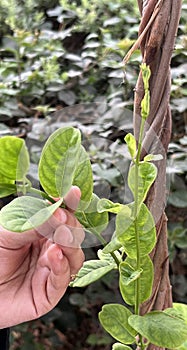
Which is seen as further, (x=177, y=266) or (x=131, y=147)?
(x=177, y=266)

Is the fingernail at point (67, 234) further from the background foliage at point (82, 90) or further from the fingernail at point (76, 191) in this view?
the background foliage at point (82, 90)

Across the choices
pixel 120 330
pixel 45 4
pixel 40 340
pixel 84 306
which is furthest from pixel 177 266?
pixel 120 330

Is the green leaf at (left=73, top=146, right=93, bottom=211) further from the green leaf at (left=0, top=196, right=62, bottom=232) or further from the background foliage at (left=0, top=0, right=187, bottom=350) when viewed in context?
the background foliage at (left=0, top=0, right=187, bottom=350)

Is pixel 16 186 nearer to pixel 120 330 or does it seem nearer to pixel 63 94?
pixel 120 330

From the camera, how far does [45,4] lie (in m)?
1.64

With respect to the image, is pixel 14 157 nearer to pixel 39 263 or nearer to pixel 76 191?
pixel 76 191

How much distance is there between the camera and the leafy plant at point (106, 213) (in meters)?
0.36

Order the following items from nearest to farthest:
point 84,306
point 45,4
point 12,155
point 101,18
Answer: point 12,155, point 84,306, point 101,18, point 45,4

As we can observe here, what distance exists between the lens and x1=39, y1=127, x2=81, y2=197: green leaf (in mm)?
358

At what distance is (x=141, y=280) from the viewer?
432 mm

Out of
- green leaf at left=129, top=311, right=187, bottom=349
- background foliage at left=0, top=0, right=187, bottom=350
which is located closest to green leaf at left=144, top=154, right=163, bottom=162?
green leaf at left=129, top=311, right=187, bottom=349

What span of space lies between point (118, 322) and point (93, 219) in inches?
3.4

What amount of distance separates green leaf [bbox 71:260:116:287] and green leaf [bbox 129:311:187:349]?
0.04m

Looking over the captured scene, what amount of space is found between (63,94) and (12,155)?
0.97 m
